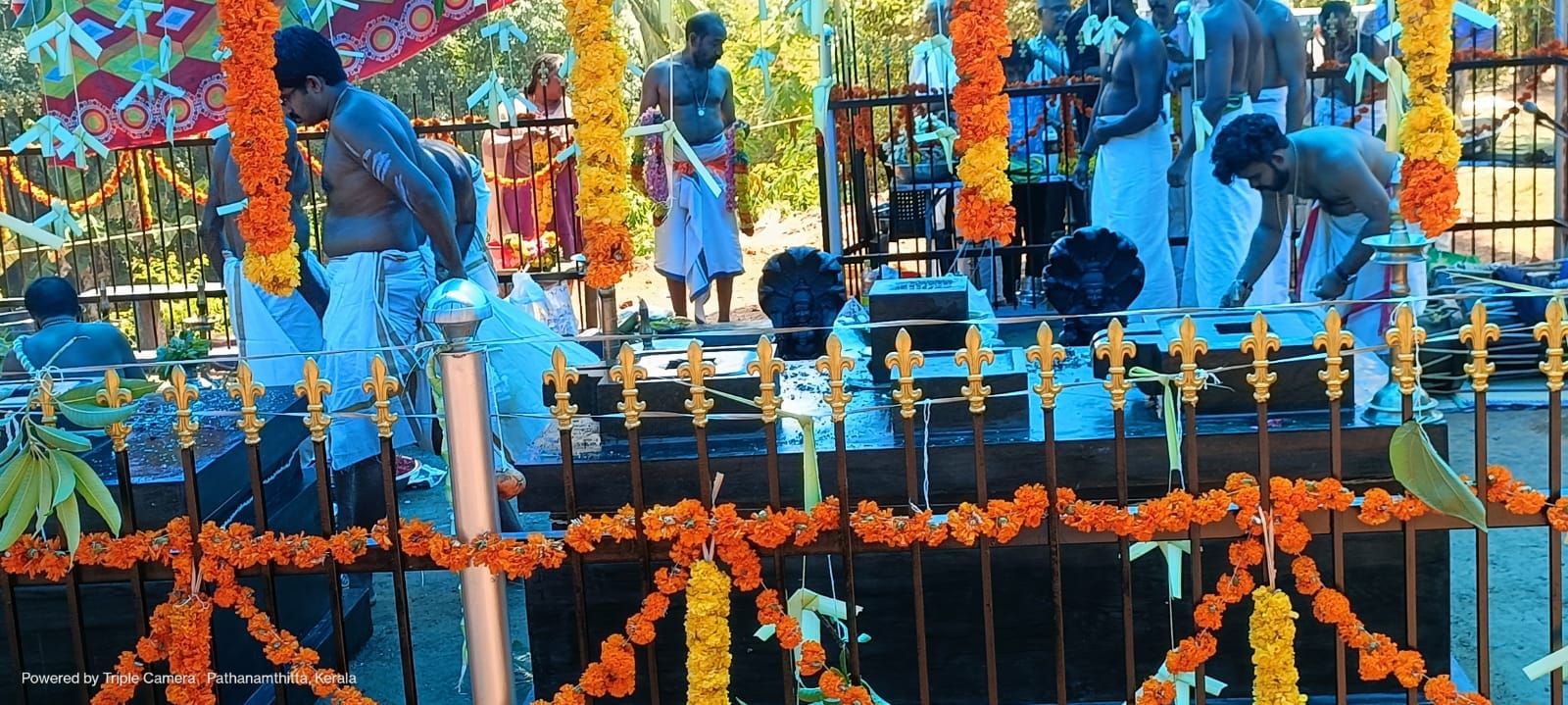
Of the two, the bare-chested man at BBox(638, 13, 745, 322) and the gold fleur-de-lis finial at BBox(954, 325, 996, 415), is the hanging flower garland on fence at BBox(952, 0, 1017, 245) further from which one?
the bare-chested man at BBox(638, 13, 745, 322)

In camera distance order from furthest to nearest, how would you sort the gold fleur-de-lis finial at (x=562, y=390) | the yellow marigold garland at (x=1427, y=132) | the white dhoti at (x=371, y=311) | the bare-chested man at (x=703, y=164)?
the bare-chested man at (x=703, y=164)
the white dhoti at (x=371, y=311)
the yellow marigold garland at (x=1427, y=132)
the gold fleur-de-lis finial at (x=562, y=390)

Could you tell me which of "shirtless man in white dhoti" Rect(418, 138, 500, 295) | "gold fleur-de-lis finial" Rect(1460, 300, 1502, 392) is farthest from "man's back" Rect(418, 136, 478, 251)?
"gold fleur-de-lis finial" Rect(1460, 300, 1502, 392)

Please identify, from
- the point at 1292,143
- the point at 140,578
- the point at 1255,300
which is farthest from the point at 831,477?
the point at 1255,300

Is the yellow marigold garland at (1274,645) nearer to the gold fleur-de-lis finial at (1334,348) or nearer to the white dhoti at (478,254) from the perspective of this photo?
the gold fleur-de-lis finial at (1334,348)

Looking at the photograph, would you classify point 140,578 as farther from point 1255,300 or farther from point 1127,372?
point 1255,300

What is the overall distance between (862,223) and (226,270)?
373cm

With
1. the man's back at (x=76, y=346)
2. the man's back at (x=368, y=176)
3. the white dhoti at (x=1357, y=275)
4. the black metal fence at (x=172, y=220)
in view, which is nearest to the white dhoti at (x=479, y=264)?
the man's back at (x=368, y=176)

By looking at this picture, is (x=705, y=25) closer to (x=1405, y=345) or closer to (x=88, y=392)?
(x=88, y=392)

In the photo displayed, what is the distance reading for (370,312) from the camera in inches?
205

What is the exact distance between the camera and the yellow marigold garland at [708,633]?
111 inches

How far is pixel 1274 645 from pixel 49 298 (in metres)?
4.31

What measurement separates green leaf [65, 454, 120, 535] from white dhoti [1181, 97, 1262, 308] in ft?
18.3

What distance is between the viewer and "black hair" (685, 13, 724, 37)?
7.74 m

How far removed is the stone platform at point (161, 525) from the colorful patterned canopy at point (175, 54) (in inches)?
142
